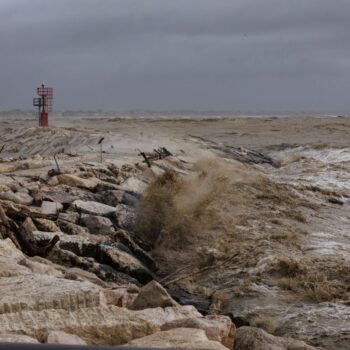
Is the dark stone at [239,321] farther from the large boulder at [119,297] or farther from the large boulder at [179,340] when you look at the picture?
the large boulder at [179,340]

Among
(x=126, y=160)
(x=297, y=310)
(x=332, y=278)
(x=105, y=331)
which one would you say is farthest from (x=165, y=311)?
(x=126, y=160)

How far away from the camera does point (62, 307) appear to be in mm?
4254

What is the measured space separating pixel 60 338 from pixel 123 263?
386cm

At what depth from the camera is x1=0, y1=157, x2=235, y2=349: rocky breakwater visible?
13.0 feet

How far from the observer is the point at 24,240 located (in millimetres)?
6738

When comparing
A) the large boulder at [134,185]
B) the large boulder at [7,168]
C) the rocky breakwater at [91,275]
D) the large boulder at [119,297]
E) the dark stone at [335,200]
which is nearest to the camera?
the rocky breakwater at [91,275]

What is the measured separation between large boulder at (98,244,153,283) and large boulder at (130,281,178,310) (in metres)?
2.48

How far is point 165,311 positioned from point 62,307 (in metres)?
0.74

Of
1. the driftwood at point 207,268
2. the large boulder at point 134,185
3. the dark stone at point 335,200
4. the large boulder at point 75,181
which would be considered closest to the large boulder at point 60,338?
the driftwood at point 207,268

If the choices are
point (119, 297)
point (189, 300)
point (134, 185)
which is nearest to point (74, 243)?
point (189, 300)

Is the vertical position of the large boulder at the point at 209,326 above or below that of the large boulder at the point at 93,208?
above

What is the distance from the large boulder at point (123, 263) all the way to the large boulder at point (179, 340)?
349 centimetres

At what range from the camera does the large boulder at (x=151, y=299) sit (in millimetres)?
4734

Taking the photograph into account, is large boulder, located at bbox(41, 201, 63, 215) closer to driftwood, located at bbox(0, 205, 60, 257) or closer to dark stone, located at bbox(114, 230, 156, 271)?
dark stone, located at bbox(114, 230, 156, 271)
